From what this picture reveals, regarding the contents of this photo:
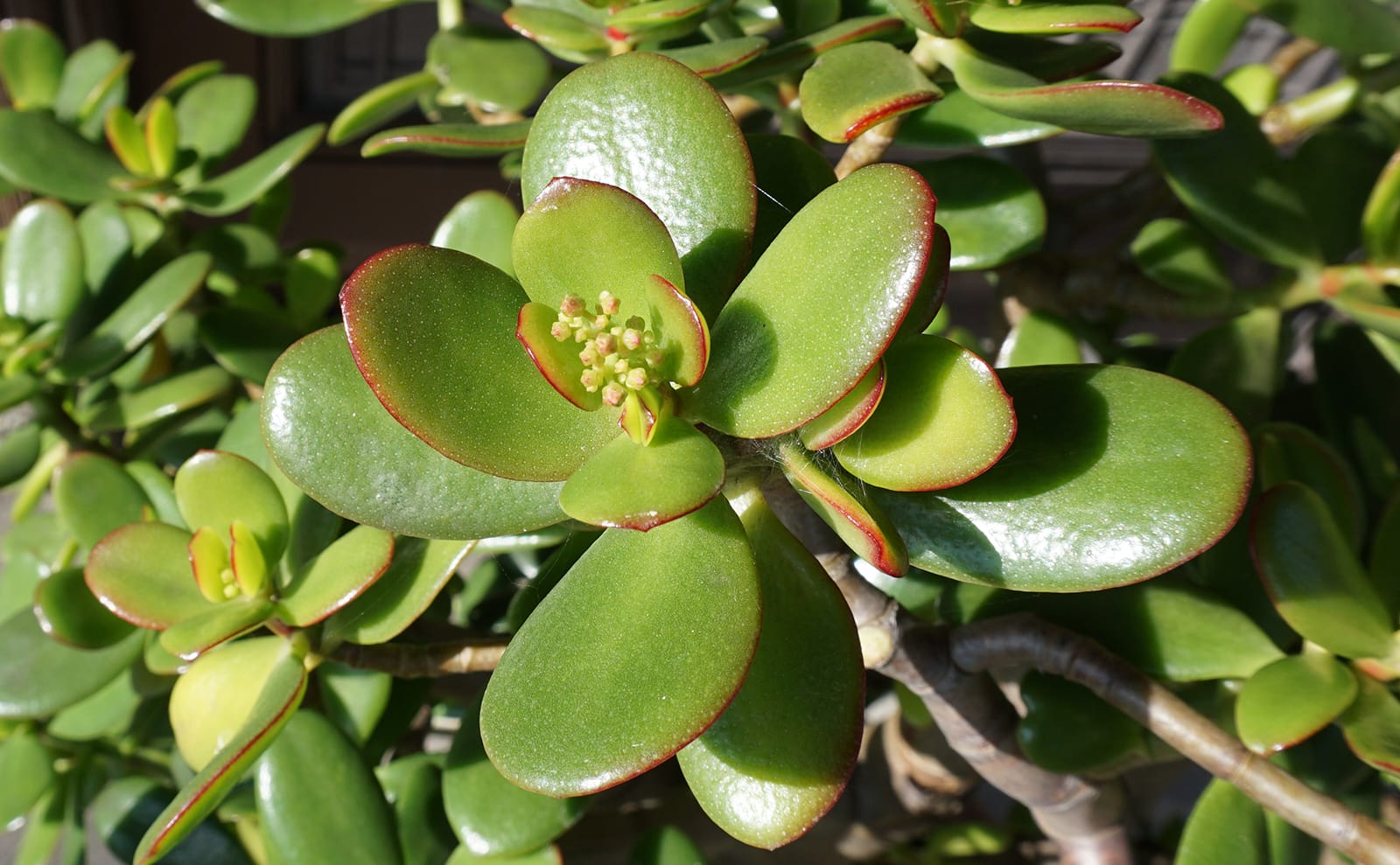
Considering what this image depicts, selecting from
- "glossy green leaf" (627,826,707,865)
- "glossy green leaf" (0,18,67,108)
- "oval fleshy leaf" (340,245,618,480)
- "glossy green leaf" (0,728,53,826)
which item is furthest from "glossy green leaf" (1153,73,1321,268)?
"glossy green leaf" (0,18,67,108)

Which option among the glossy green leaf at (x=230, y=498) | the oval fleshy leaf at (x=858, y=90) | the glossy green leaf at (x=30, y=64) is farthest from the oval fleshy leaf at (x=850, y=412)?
the glossy green leaf at (x=30, y=64)

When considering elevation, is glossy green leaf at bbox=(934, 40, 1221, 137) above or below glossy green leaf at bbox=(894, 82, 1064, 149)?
above

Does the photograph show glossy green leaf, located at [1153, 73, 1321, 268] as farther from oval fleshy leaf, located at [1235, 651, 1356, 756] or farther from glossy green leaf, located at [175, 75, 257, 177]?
glossy green leaf, located at [175, 75, 257, 177]

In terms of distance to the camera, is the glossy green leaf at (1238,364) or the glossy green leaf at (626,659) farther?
the glossy green leaf at (1238,364)

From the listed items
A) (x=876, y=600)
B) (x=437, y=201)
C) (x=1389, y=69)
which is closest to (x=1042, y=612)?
(x=876, y=600)

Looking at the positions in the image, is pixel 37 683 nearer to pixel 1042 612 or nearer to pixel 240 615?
pixel 240 615

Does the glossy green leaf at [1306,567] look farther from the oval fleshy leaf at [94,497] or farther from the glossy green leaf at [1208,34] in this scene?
the oval fleshy leaf at [94,497]
